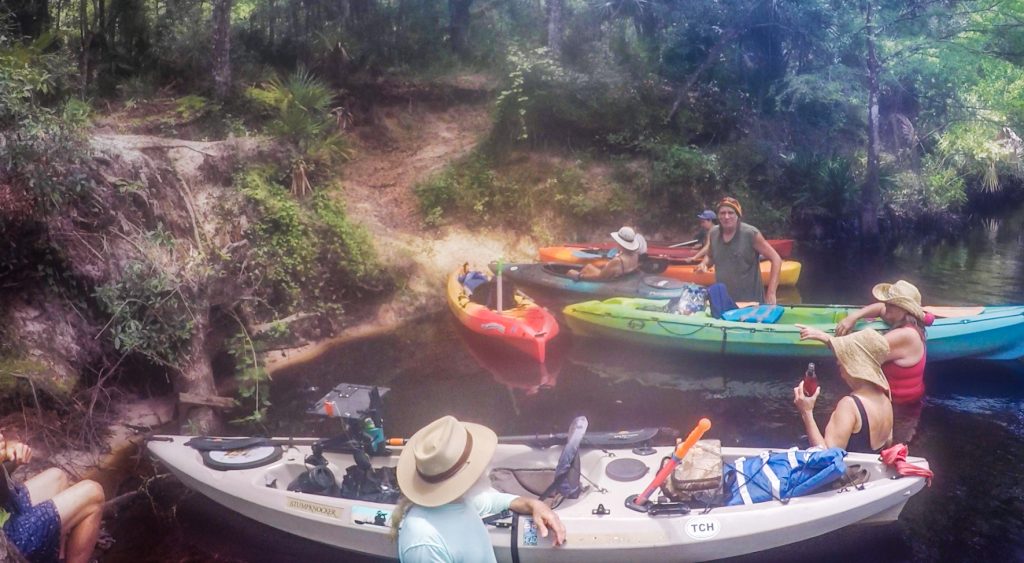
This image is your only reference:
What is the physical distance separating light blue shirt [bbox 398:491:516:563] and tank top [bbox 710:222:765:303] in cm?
604

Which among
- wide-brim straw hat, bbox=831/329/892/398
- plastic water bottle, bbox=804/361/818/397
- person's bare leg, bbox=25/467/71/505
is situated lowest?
person's bare leg, bbox=25/467/71/505

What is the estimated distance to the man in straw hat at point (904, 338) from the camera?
227 inches

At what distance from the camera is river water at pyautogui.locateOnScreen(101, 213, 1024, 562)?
187 inches

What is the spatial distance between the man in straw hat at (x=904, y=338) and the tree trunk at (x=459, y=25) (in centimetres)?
1216

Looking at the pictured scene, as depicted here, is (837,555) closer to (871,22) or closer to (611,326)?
(611,326)

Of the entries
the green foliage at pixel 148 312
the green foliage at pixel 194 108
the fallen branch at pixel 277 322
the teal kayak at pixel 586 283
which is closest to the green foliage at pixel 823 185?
the teal kayak at pixel 586 283

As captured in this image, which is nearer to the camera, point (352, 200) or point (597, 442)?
point (597, 442)

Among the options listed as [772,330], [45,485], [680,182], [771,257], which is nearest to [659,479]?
[45,485]

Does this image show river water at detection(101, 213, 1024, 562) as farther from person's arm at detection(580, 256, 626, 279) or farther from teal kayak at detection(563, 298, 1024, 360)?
person's arm at detection(580, 256, 626, 279)

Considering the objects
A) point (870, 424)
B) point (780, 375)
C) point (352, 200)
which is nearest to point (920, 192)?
point (780, 375)

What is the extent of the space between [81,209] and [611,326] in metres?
5.76

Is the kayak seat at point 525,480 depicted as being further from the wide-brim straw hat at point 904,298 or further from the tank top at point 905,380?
the tank top at point 905,380

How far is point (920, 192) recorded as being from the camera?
16.5 m

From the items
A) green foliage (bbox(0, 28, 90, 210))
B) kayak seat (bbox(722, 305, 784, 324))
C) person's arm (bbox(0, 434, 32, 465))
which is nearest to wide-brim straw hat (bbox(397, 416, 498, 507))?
person's arm (bbox(0, 434, 32, 465))
